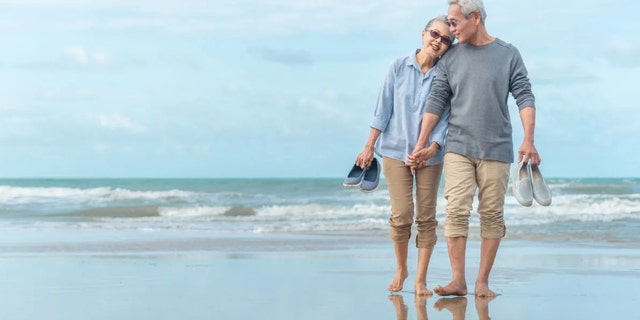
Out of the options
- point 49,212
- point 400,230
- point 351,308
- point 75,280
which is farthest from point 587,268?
point 49,212

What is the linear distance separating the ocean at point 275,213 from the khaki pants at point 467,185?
19.5ft

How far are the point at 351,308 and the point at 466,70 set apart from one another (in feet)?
4.49

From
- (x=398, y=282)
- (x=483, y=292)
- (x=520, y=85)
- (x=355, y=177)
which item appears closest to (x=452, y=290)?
(x=483, y=292)

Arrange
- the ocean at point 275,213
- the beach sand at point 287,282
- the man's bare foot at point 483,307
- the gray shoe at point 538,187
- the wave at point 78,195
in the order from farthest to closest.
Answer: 1. the wave at point 78,195
2. the ocean at point 275,213
3. the gray shoe at point 538,187
4. the beach sand at point 287,282
5. the man's bare foot at point 483,307

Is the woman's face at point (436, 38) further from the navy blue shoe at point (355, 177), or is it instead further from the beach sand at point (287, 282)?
the beach sand at point (287, 282)

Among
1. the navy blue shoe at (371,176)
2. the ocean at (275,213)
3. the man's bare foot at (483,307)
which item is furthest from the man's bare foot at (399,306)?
the ocean at (275,213)

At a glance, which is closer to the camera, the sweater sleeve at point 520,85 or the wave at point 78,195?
the sweater sleeve at point 520,85

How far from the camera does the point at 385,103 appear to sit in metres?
5.34

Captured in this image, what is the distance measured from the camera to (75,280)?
20.2ft

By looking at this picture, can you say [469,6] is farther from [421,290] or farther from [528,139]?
[421,290]

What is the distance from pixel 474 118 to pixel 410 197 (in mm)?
602

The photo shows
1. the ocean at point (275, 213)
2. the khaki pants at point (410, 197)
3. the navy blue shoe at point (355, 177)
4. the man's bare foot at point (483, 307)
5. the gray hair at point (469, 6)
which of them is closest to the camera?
the man's bare foot at point (483, 307)

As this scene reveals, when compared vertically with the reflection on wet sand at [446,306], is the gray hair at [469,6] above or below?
above

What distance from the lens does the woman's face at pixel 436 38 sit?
5.11 meters
